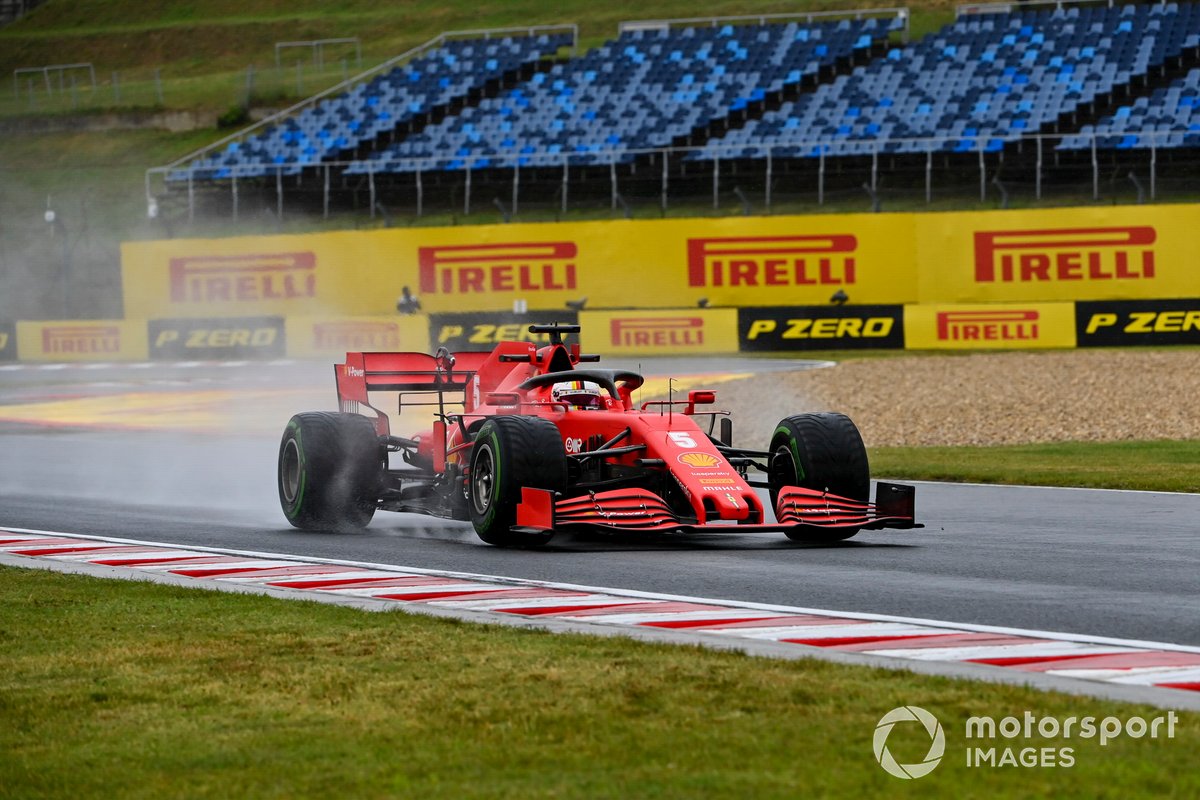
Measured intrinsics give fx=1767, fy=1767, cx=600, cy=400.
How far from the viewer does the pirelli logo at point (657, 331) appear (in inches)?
1382

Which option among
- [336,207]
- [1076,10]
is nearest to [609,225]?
[336,207]

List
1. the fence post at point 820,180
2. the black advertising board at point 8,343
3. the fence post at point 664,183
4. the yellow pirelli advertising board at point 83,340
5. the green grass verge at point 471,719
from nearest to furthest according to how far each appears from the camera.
→ the green grass verge at point 471,719
the fence post at point 820,180
the yellow pirelli advertising board at point 83,340
the fence post at point 664,183
the black advertising board at point 8,343

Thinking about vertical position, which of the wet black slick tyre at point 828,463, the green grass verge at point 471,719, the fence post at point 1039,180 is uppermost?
the fence post at point 1039,180

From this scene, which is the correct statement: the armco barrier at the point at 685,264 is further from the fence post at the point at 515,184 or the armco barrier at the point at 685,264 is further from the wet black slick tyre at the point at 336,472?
the wet black slick tyre at the point at 336,472

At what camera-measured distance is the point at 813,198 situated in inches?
1487

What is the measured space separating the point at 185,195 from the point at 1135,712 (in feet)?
128

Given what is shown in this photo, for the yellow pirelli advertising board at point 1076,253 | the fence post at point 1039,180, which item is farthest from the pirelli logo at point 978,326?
the fence post at point 1039,180

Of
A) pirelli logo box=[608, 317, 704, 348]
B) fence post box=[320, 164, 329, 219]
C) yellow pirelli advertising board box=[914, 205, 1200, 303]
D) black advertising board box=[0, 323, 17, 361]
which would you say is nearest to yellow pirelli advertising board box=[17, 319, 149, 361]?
black advertising board box=[0, 323, 17, 361]

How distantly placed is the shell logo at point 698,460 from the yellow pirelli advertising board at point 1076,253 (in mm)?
24449

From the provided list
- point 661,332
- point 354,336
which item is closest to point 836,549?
point 661,332

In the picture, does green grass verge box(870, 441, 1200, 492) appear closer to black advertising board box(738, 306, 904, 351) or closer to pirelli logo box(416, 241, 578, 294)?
black advertising board box(738, 306, 904, 351)

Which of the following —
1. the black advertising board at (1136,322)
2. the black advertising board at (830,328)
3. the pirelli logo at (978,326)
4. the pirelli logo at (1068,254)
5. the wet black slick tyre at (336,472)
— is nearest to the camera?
the wet black slick tyre at (336,472)

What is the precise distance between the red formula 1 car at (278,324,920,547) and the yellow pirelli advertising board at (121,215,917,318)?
883 inches

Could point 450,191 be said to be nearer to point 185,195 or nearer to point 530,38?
point 185,195
